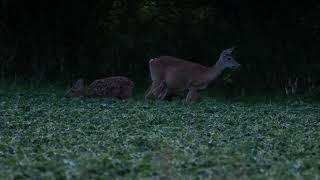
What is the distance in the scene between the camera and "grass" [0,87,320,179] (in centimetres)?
402

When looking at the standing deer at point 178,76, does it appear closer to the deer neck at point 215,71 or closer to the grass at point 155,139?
the deer neck at point 215,71

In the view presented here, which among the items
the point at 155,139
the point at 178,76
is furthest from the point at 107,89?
the point at 155,139

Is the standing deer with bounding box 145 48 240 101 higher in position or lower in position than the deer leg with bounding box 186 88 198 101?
higher

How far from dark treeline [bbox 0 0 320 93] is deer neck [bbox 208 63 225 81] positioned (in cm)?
62

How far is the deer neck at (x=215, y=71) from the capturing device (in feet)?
33.1

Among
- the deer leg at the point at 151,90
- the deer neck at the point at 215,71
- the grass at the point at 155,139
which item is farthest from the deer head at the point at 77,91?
the deer neck at the point at 215,71

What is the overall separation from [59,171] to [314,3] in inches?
302

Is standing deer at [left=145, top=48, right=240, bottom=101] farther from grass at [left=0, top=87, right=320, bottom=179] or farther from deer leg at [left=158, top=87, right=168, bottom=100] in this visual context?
grass at [left=0, top=87, right=320, bottom=179]

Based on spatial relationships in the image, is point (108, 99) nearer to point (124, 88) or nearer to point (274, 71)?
point (124, 88)

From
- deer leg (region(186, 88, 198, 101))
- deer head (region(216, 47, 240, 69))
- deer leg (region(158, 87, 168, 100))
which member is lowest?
deer leg (region(158, 87, 168, 100))

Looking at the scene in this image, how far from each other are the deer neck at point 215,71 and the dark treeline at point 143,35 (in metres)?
0.62

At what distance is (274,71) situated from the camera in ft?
35.6

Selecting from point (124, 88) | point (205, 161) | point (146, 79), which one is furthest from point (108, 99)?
point (205, 161)

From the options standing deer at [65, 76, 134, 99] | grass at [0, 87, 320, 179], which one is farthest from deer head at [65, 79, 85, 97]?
grass at [0, 87, 320, 179]
